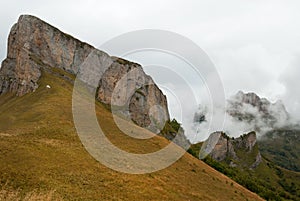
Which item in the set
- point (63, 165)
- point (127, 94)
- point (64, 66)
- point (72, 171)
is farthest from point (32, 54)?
point (72, 171)

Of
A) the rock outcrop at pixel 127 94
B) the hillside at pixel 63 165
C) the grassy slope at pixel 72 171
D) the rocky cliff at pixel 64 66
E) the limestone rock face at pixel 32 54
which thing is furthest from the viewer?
the rock outcrop at pixel 127 94

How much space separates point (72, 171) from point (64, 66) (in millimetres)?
112074

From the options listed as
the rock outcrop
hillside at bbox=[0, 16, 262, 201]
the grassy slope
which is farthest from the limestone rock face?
the grassy slope

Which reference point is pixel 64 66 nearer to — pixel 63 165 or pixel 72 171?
pixel 63 165

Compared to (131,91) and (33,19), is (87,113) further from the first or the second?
(131,91)

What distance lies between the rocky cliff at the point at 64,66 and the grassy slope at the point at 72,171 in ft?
161

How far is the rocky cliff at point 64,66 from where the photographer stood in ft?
419

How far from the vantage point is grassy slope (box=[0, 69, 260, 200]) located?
4069 cm

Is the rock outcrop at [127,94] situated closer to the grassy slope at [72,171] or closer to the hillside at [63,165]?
the hillside at [63,165]

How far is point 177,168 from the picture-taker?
210 feet

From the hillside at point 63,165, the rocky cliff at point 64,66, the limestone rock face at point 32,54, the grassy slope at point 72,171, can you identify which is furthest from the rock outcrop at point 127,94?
the grassy slope at point 72,171

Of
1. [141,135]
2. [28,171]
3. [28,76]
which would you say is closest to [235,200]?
[141,135]

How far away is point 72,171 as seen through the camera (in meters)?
46.0

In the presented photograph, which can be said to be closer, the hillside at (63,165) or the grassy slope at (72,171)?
the hillside at (63,165)
